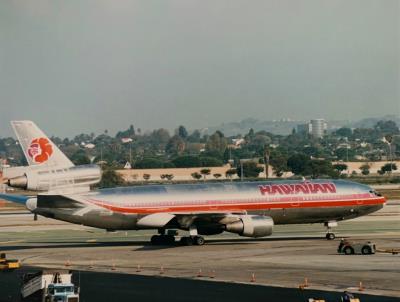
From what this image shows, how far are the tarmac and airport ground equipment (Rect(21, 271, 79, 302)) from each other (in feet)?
31.2

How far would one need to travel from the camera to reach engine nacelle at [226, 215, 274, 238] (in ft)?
231

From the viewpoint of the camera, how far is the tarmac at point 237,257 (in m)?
50.9

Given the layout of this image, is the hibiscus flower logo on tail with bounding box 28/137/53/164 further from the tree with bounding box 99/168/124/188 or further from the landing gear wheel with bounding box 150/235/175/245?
the tree with bounding box 99/168/124/188

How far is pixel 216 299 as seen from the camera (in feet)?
142

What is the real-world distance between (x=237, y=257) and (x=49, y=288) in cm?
2439

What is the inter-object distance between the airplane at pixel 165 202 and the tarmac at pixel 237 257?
1.77m

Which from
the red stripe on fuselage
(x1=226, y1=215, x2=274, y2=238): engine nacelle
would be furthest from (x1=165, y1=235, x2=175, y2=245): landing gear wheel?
(x1=226, y1=215, x2=274, y2=238): engine nacelle

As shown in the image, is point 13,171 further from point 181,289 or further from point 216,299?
point 216,299

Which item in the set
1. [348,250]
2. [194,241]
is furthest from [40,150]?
[348,250]


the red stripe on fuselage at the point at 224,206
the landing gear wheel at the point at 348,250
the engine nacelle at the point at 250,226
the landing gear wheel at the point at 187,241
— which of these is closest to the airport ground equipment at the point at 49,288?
the landing gear wheel at the point at 348,250

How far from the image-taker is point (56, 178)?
231ft

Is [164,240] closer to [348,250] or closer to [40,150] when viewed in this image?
[40,150]

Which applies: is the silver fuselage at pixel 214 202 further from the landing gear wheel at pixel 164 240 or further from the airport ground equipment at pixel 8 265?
the airport ground equipment at pixel 8 265

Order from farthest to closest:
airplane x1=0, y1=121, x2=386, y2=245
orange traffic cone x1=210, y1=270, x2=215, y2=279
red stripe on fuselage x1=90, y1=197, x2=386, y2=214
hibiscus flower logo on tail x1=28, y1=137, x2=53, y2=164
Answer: red stripe on fuselage x1=90, y1=197, x2=386, y2=214, airplane x1=0, y1=121, x2=386, y2=245, hibiscus flower logo on tail x1=28, y1=137, x2=53, y2=164, orange traffic cone x1=210, y1=270, x2=215, y2=279
